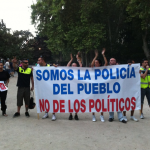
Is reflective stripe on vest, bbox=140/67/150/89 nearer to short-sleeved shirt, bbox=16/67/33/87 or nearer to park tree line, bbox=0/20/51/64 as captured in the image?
short-sleeved shirt, bbox=16/67/33/87

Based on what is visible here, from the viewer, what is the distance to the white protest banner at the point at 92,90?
646 centimetres

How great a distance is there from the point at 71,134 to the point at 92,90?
5.66 ft

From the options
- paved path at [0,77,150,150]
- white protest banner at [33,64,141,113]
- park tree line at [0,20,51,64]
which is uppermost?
park tree line at [0,20,51,64]

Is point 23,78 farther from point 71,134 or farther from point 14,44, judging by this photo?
point 14,44

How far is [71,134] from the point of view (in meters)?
5.20

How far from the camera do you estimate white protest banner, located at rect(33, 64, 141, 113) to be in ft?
21.2

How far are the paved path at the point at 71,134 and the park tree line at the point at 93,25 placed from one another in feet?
50.4

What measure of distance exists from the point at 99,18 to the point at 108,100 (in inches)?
936

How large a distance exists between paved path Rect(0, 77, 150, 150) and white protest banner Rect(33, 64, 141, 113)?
44 cm

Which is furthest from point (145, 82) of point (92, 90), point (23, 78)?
point (23, 78)

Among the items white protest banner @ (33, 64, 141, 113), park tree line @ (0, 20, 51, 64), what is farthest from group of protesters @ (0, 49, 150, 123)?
park tree line @ (0, 20, 51, 64)

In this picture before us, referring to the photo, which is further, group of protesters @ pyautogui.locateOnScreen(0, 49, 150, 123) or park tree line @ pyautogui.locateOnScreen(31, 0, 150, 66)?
park tree line @ pyautogui.locateOnScreen(31, 0, 150, 66)

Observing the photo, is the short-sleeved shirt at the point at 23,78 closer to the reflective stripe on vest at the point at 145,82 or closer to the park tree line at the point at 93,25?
the reflective stripe on vest at the point at 145,82

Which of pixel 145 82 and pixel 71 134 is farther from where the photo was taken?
pixel 145 82
